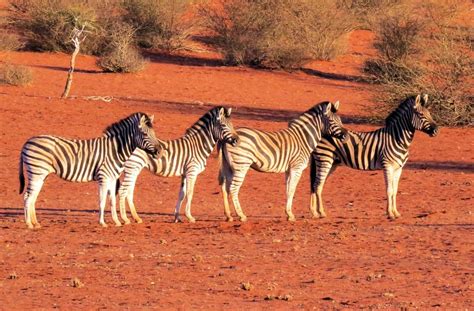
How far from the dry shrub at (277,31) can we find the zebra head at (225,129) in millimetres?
23733

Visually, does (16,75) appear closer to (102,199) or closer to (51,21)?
(51,21)

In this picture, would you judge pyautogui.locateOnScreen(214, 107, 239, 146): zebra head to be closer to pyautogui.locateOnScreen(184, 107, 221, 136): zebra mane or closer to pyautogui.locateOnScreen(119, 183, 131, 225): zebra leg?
pyautogui.locateOnScreen(184, 107, 221, 136): zebra mane

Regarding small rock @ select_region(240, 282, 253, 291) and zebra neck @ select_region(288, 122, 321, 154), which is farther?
zebra neck @ select_region(288, 122, 321, 154)

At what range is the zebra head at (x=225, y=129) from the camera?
51.5ft

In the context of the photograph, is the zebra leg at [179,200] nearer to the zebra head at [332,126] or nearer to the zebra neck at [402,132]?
the zebra head at [332,126]

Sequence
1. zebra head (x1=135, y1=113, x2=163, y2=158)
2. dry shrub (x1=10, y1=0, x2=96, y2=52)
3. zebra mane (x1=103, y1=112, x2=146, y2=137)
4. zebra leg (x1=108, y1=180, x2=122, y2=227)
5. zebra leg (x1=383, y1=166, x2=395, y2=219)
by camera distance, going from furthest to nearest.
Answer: dry shrub (x1=10, y1=0, x2=96, y2=52) < zebra leg (x1=383, y1=166, x2=395, y2=219) < zebra mane (x1=103, y1=112, x2=146, y2=137) < zebra head (x1=135, y1=113, x2=163, y2=158) < zebra leg (x1=108, y1=180, x2=122, y2=227)

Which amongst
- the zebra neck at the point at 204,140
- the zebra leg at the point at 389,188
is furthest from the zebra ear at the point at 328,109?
the zebra neck at the point at 204,140

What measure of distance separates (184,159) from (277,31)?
25.7 metres

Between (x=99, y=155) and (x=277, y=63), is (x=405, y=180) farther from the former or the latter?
(x=277, y=63)

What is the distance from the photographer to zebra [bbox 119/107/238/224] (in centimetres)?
1554

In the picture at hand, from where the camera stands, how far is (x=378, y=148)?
16547mm

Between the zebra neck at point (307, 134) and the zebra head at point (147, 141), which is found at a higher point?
the zebra neck at point (307, 134)

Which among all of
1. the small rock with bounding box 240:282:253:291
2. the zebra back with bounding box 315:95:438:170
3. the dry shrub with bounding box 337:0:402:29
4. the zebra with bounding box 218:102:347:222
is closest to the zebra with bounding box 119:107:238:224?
the zebra with bounding box 218:102:347:222

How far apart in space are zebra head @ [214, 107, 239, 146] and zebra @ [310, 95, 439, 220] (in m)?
1.56
